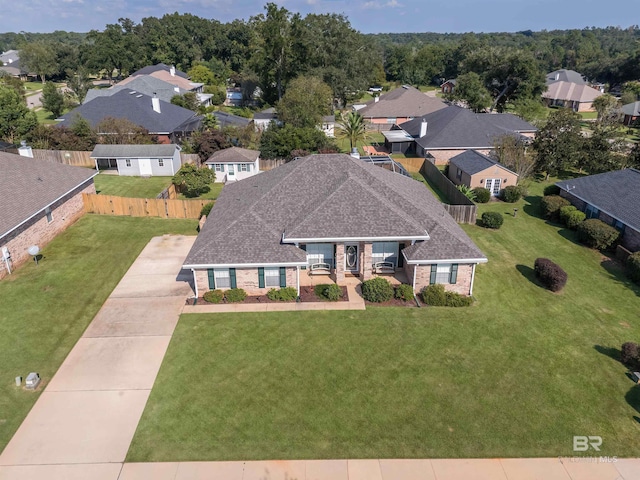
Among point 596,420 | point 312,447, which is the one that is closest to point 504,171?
point 596,420

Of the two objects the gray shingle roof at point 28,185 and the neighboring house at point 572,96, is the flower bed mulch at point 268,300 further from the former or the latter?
the neighboring house at point 572,96

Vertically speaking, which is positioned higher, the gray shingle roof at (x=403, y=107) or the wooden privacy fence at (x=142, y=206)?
the gray shingle roof at (x=403, y=107)

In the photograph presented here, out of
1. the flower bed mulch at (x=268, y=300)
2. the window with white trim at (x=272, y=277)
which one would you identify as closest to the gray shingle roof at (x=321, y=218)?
the window with white trim at (x=272, y=277)

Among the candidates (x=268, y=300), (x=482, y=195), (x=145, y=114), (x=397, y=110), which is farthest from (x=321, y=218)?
(x=397, y=110)

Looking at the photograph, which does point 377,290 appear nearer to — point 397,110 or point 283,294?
point 283,294

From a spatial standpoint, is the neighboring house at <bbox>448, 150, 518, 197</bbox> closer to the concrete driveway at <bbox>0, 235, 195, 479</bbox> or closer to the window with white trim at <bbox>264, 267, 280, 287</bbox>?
the window with white trim at <bbox>264, 267, 280, 287</bbox>

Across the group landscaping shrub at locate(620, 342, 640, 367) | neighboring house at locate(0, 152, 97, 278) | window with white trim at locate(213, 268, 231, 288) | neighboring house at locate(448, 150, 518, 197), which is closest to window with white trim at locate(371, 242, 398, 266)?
window with white trim at locate(213, 268, 231, 288)
